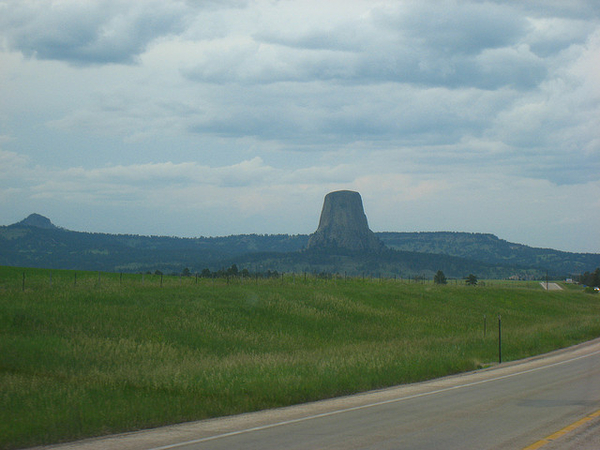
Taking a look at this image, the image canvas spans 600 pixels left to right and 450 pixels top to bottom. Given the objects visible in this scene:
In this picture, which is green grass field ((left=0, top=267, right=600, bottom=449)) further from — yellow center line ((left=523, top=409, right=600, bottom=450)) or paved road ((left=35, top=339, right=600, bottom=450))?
yellow center line ((left=523, top=409, right=600, bottom=450))

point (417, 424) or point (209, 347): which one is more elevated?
point (417, 424)

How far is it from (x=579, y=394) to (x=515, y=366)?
904cm

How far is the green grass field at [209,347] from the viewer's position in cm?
1345

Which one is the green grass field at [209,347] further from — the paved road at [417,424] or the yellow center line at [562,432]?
the yellow center line at [562,432]

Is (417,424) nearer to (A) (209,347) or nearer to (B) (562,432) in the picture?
(B) (562,432)

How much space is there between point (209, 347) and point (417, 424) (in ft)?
70.3

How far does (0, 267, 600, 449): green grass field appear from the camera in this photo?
13.4m

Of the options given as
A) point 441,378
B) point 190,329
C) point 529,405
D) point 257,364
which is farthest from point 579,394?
point 190,329

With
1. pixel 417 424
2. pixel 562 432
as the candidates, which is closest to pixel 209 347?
pixel 417 424

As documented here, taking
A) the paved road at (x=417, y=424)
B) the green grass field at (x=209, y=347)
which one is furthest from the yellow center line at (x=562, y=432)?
the green grass field at (x=209, y=347)

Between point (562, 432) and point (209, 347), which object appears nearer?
point (562, 432)

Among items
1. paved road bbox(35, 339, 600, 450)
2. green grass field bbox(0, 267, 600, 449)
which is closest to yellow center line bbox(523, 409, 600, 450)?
paved road bbox(35, 339, 600, 450)

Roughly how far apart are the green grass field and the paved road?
1181 millimetres

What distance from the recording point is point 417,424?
1173cm
